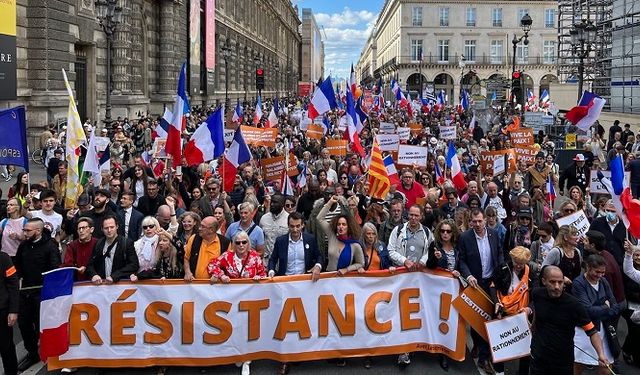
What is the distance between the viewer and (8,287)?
243 inches

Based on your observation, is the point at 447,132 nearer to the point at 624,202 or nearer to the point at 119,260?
the point at 624,202

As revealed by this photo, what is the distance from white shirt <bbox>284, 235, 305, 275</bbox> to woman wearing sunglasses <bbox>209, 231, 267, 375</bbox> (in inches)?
13.2

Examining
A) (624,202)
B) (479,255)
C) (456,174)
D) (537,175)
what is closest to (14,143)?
(479,255)

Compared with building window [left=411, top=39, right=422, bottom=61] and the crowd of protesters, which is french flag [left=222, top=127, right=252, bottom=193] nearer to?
the crowd of protesters

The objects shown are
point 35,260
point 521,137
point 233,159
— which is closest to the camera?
point 35,260

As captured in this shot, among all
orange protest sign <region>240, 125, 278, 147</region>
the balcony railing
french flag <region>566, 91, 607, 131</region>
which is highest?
the balcony railing

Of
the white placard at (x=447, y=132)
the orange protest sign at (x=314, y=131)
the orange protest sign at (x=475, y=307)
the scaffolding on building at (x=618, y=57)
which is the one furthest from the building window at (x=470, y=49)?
the orange protest sign at (x=475, y=307)

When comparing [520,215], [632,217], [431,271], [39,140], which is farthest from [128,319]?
[39,140]

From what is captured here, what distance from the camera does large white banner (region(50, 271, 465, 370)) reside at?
666cm

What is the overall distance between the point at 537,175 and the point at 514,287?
6468 millimetres

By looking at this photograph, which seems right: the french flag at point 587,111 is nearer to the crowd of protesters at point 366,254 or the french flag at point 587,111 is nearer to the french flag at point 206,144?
the crowd of protesters at point 366,254

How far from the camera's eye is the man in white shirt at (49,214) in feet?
26.9

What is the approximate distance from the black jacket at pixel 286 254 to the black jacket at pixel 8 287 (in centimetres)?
245

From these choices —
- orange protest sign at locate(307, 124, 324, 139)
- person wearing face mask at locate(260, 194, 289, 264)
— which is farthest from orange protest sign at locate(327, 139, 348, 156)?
person wearing face mask at locate(260, 194, 289, 264)
